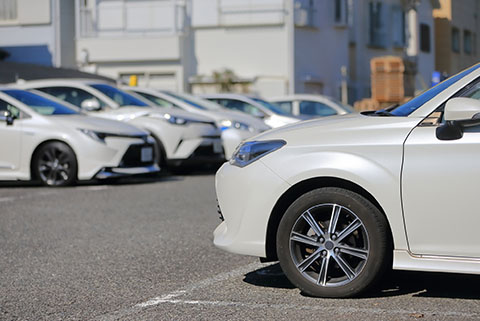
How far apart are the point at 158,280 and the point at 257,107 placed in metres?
13.0

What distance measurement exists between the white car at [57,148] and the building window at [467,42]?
4511 cm

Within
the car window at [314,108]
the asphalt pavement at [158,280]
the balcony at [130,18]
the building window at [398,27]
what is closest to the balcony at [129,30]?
the balcony at [130,18]

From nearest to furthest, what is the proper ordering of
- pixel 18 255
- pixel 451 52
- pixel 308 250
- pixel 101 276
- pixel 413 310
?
pixel 413 310 → pixel 308 250 → pixel 101 276 → pixel 18 255 → pixel 451 52

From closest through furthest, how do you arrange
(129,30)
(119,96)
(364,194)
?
1. (364,194)
2. (119,96)
3. (129,30)

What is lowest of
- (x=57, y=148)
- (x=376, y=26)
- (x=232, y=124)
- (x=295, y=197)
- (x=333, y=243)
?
(x=333, y=243)

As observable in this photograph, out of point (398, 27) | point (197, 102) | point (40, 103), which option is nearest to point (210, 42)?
point (398, 27)

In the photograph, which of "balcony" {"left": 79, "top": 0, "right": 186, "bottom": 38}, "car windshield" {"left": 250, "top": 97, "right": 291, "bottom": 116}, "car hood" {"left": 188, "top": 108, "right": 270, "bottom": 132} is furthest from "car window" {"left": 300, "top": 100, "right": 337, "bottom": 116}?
"balcony" {"left": 79, "top": 0, "right": 186, "bottom": 38}

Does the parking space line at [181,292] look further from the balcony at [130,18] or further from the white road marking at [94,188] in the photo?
the balcony at [130,18]

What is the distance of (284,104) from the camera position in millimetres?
21641

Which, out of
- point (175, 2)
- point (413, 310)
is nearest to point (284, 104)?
point (175, 2)

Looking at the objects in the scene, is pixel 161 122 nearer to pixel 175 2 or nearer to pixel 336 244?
pixel 336 244

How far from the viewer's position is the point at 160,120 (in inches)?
605

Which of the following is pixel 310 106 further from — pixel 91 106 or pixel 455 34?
pixel 455 34

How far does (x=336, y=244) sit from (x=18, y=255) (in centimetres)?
308
